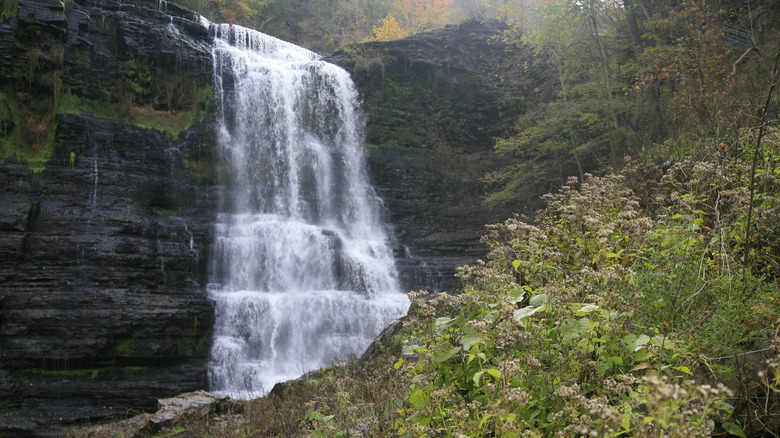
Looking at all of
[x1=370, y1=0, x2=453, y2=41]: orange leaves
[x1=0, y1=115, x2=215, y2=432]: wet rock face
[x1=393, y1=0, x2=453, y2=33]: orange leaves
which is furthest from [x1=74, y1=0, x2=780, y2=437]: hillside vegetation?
[x1=393, y1=0, x2=453, y2=33]: orange leaves

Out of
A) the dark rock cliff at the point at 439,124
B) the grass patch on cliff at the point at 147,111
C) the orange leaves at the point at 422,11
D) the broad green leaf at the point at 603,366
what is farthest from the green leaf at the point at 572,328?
the orange leaves at the point at 422,11

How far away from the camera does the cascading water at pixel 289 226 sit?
1265 cm

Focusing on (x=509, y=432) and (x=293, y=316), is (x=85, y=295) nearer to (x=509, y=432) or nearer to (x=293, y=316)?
(x=293, y=316)

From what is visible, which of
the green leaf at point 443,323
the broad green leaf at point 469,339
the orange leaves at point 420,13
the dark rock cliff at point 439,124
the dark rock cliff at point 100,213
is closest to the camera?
the broad green leaf at point 469,339

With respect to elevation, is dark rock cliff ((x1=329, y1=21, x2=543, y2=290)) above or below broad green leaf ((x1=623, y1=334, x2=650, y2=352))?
above

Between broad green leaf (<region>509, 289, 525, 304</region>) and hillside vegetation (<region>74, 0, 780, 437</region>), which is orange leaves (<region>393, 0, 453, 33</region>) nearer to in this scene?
hillside vegetation (<region>74, 0, 780, 437</region>)

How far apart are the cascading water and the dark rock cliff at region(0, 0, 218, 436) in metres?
0.82

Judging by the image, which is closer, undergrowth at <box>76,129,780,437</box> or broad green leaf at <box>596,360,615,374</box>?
undergrowth at <box>76,129,780,437</box>

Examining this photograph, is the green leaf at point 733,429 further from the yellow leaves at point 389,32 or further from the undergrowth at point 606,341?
the yellow leaves at point 389,32

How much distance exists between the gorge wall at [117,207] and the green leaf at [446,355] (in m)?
10.5

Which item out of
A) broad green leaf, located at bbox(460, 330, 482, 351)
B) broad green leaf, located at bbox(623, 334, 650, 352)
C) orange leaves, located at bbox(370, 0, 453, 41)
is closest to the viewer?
broad green leaf, located at bbox(623, 334, 650, 352)

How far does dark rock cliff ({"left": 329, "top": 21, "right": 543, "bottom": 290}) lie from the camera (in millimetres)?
18828

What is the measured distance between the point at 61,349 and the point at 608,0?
18373 millimetres

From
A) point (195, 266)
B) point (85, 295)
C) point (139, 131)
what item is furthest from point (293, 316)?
point (139, 131)
